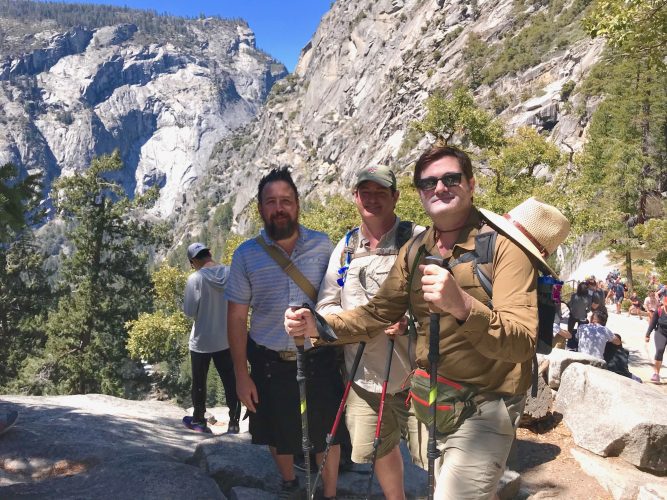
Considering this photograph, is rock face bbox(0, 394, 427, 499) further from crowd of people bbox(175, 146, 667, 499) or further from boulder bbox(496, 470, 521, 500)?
boulder bbox(496, 470, 521, 500)

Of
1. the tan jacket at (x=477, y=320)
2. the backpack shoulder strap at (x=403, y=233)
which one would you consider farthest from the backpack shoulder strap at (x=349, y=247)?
the tan jacket at (x=477, y=320)

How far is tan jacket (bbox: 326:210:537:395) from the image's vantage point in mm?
1842

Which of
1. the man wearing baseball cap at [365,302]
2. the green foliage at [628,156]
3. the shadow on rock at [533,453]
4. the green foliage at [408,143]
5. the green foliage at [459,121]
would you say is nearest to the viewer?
the man wearing baseball cap at [365,302]

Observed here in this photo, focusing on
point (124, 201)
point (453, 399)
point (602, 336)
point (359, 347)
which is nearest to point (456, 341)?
point (453, 399)

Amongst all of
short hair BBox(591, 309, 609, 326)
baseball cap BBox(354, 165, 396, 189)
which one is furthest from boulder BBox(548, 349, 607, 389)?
baseball cap BBox(354, 165, 396, 189)

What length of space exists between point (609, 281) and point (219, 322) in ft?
78.9

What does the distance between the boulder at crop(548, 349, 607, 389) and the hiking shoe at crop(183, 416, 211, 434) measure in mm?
5053

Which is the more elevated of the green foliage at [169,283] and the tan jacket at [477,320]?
the green foliage at [169,283]

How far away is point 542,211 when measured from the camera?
223 cm

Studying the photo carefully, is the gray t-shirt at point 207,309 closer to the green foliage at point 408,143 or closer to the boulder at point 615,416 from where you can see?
the boulder at point 615,416

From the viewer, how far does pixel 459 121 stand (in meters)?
12.8

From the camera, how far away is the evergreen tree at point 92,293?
22.6 metres

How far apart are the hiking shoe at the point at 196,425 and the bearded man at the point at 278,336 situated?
2.75 metres

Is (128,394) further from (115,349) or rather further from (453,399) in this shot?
(453,399)
